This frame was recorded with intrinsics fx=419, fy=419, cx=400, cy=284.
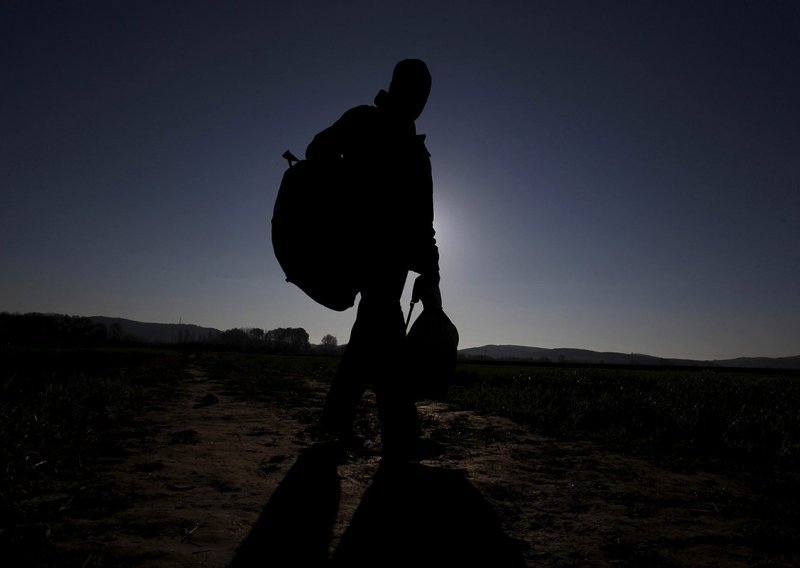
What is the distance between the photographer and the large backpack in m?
2.93

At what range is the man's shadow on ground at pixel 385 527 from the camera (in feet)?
4.82

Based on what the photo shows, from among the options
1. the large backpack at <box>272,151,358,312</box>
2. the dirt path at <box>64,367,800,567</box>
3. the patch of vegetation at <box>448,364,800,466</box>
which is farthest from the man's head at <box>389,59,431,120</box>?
the patch of vegetation at <box>448,364,800,466</box>

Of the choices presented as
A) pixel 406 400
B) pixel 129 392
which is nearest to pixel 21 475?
pixel 406 400

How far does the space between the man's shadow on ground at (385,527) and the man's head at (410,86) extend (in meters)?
2.52

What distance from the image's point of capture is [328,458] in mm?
2779

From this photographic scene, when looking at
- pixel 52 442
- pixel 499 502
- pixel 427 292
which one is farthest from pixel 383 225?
pixel 52 442

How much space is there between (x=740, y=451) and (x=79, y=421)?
18.0 ft

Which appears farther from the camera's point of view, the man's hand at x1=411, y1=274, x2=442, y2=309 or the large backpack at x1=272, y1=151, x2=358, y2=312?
the man's hand at x1=411, y1=274, x2=442, y2=309

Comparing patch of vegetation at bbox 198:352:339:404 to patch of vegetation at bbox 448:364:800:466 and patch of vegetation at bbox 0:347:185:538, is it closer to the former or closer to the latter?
patch of vegetation at bbox 0:347:185:538

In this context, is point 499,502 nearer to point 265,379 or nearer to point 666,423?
point 666,423

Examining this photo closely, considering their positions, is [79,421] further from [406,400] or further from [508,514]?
[508,514]

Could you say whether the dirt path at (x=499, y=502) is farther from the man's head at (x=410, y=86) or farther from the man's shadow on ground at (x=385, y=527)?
the man's head at (x=410, y=86)

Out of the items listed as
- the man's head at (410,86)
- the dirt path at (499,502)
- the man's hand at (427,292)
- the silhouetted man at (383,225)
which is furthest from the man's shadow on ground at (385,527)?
the man's head at (410,86)

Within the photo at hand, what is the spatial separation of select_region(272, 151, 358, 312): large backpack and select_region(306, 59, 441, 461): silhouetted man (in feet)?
0.26
